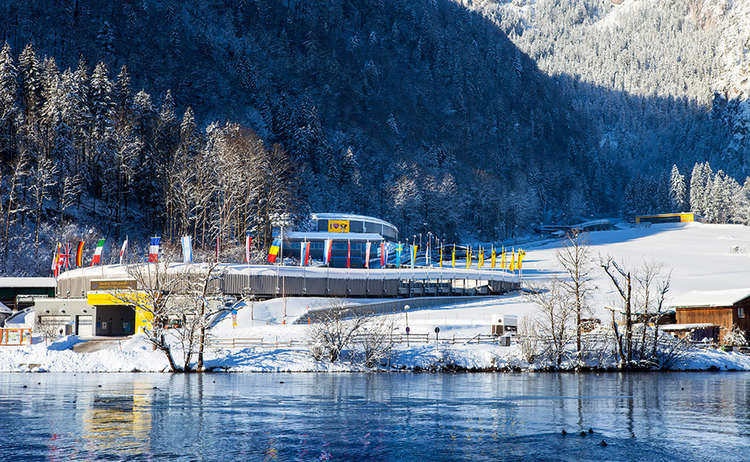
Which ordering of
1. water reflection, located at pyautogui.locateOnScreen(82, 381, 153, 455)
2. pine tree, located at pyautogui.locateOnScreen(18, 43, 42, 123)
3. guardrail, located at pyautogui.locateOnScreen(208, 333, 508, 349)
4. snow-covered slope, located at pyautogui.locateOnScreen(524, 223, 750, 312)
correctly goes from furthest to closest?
pine tree, located at pyautogui.locateOnScreen(18, 43, 42, 123)
snow-covered slope, located at pyautogui.locateOnScreen(524, 223, 750, 312)
guardrail, located at pyautogui.locateOnScreen(208, 333, 508, 349)
water reflection, located at pyautogui.locateOnScreen(82, 381, 153, 455)

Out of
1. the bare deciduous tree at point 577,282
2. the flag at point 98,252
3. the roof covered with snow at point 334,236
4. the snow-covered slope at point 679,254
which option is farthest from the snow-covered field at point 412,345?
the roof covered with snow at point 334,236

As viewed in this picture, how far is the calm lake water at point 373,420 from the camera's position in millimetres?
19891

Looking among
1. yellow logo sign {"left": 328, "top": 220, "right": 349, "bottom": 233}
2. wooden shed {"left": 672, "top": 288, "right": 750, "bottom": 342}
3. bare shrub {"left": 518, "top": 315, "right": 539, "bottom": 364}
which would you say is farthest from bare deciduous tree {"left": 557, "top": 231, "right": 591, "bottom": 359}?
yellow logo sign {"left": 328, "top": 220, "right": 349, "bottom": 233}

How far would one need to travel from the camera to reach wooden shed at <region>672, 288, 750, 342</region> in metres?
65.9

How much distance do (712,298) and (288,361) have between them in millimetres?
42356

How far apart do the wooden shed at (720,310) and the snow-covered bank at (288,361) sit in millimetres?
13128

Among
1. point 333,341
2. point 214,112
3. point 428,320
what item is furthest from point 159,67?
point 333,341

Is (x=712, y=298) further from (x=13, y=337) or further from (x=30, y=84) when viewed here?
(x=30, y=84)

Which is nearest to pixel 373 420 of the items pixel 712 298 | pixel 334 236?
pixel 712 298

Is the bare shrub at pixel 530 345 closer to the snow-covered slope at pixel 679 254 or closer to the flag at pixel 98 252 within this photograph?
the snow-covered slope at pixel 679 254

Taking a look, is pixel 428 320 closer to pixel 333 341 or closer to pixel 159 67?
pixel 333 341

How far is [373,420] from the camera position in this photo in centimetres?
2600

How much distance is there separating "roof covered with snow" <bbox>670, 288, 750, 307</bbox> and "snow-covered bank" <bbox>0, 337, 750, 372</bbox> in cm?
1384

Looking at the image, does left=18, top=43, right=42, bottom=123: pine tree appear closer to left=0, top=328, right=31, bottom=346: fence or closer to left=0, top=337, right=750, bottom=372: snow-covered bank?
left=0, top=328, right=31, bottom=346: fence
